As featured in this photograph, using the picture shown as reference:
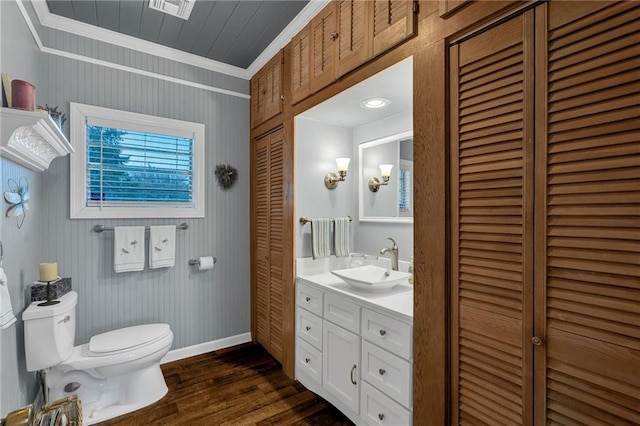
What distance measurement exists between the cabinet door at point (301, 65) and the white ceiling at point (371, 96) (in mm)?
143

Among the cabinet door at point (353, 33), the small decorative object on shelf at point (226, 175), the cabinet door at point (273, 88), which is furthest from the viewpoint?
the small decorative object on shelf at point (226, 175)

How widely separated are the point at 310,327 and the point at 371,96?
5.31ft

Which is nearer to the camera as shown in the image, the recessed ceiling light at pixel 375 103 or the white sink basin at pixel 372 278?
the white sink basin at pixel 372 278

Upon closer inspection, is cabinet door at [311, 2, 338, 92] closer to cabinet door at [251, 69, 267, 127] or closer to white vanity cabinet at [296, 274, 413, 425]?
cabinet door at [251, 69, 267, 127]

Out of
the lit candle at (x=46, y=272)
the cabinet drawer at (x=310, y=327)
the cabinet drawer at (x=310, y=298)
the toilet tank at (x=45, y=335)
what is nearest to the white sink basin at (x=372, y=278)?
the cabinet drawer at (x=310, y=298)

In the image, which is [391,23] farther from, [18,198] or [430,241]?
[18,198]

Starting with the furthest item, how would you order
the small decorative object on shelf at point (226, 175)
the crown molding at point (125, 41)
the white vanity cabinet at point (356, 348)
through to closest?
the small decorative object on shelf at point (226, 175)
the crown molding at point (125, 41)
the white vanity cabinet at point (356, 348)

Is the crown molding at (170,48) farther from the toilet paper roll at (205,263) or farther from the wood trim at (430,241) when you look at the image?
the toilet paper roll at (205,263)

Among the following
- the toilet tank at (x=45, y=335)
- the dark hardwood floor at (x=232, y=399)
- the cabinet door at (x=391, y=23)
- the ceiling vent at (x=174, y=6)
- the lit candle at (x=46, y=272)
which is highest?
the ceiling vent at (x=174, y=6)

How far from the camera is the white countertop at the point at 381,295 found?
1.55 meters

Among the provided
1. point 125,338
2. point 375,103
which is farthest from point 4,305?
point 375,103

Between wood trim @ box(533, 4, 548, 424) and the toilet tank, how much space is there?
239cm

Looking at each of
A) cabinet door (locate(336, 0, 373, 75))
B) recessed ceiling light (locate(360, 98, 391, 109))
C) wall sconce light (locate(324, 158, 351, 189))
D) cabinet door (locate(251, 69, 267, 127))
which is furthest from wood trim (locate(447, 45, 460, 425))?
cabinet door (locate(251, 69, 267, 127))

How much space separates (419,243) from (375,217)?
1166mm
